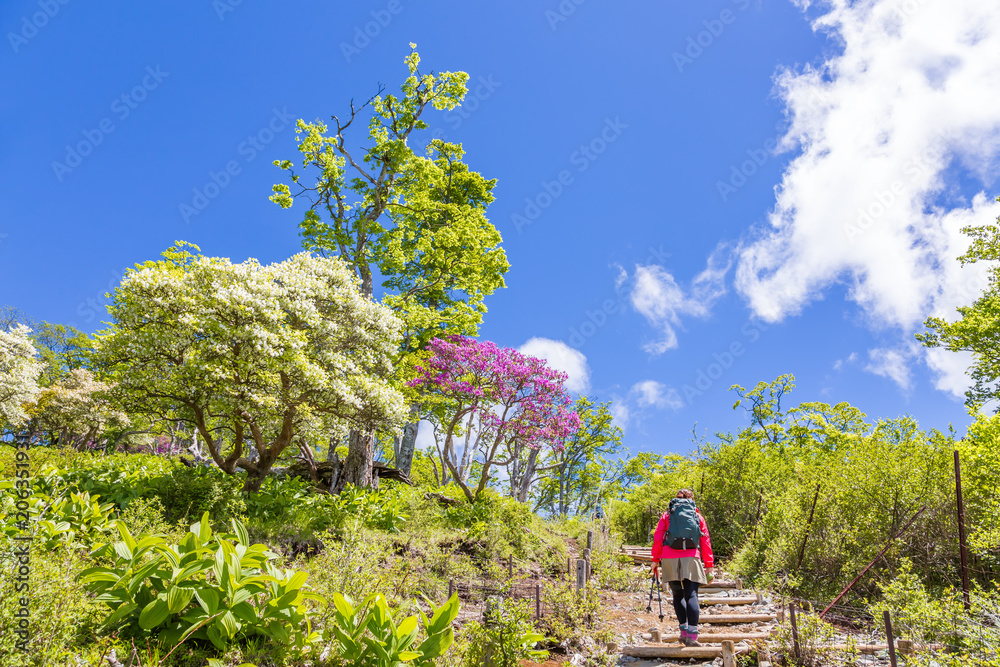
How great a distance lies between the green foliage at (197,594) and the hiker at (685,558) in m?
4.63

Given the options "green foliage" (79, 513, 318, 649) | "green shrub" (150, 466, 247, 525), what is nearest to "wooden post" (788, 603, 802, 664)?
"green foliage" (79, 513, 318, 649)

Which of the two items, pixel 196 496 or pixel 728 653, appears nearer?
pixel 728 653

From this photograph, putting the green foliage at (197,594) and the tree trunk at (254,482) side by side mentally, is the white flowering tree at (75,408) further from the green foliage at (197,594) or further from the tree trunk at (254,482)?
the green foliage at (197,594)

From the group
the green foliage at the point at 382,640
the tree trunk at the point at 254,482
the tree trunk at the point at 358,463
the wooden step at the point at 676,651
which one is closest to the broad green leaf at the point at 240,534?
the green foliage at the point at 382,640

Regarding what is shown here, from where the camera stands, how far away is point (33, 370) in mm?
24375

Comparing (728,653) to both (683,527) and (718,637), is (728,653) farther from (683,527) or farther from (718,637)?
(683,527)

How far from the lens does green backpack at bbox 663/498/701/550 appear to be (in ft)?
21.0

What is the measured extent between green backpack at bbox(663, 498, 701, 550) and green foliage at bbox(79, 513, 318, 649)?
469 cm

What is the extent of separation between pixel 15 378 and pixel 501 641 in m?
28.9

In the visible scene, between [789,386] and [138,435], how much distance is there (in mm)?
36981

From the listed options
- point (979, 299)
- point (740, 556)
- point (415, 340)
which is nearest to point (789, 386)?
point (979, 299)

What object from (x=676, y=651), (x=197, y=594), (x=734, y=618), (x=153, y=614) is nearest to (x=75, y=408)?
(x=153, y=614)

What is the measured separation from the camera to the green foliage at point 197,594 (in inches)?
135

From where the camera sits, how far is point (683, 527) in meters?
6.52
